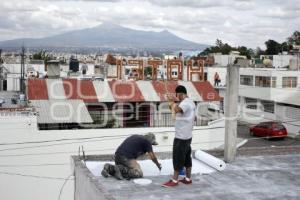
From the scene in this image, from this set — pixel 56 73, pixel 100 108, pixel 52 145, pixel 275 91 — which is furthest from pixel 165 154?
pixel 275 91

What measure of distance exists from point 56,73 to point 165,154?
20.7 meters

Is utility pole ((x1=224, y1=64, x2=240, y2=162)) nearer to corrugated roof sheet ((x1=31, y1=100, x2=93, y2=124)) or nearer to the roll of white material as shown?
the roll of white material

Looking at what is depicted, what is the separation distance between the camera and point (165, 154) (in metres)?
8.87

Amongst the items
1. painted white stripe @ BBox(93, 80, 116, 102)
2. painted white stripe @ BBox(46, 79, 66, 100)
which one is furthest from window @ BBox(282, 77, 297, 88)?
painted white stripe @ BBox(46, 79, 66, 100)

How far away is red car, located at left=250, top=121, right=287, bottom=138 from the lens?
3238cm

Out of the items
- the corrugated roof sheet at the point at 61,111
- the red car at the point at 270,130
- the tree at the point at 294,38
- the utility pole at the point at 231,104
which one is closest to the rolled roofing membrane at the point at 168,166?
the utility pole at the point at 231,104

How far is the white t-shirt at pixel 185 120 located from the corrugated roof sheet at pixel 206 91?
17997mm

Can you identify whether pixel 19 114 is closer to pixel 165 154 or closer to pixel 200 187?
pixel 165 154

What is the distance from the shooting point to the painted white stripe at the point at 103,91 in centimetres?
2280

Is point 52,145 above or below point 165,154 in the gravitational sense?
below

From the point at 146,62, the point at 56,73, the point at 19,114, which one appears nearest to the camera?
the point at 19,114

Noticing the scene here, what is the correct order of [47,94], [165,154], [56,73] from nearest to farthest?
[165,154] → [47,94] → [56,73]

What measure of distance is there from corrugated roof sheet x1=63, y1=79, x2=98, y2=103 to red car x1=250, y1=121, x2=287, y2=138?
14.3 meters

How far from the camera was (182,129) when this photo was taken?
23.1 ft
